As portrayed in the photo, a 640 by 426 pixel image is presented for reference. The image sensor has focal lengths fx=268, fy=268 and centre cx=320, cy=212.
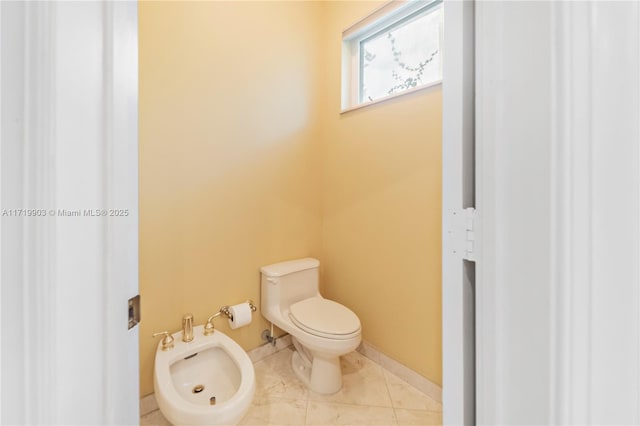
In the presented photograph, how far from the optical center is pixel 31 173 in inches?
12.3

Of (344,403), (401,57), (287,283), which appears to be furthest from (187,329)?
(401,57)

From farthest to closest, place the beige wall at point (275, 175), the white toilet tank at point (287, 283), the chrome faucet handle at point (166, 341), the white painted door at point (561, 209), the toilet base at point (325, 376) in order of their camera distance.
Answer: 1. the white toilet tank at point (287, 283)
2. the toilet base at point (325, 376)
3. the beige wall at point (275, 175)
4. the chrome faucet handle at point (166, 341)
5. the white painted door at point (561, 209)

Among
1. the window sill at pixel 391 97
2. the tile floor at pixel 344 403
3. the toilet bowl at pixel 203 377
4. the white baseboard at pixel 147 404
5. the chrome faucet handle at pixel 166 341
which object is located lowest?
the tile floor at pixel 344 403

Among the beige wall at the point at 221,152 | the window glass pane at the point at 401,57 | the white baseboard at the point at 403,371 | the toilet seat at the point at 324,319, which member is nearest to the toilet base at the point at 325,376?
the toilet seat at the point at 324,319

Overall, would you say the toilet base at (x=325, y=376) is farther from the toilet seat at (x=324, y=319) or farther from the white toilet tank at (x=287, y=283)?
the white toilet tank at (x=287, y=283)

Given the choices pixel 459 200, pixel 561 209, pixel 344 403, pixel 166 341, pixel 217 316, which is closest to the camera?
pixel 561 209

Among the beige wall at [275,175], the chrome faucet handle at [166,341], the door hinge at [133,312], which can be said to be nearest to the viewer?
the door hinge at [133,312]

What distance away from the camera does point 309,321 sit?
1.48 meters

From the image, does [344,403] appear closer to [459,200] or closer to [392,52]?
[459,200]

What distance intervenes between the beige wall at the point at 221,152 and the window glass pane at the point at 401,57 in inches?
15.5

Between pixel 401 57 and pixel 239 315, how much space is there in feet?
6.04

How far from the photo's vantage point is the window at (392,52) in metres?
1.52

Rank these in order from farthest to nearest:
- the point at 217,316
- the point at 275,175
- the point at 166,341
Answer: the point at 275,175
the point at 217,316
the point at 166,341

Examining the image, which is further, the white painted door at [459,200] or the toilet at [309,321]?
the toilet at [309,321]
